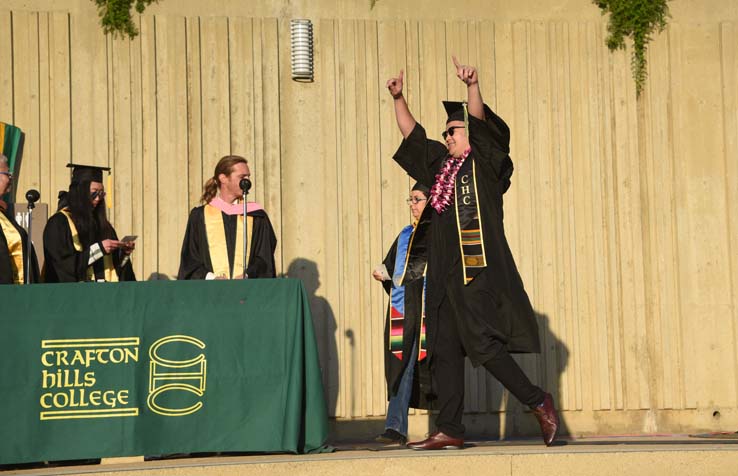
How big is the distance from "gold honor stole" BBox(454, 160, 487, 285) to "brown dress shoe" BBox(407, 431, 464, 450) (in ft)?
2.80

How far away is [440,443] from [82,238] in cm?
279

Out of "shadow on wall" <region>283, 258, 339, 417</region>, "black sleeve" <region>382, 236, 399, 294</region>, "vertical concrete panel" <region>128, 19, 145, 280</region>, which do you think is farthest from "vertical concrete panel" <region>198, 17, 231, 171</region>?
"black sleeve" <region>382, 236, 399, 294</region>

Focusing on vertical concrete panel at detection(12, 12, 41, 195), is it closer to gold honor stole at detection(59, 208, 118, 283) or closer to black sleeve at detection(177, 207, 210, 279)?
gold honor stole at detection(59, 208, 118, 283)

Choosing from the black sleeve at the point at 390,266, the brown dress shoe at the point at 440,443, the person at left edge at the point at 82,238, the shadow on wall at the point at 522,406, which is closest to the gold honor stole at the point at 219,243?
the person at left edge at the point at 82,238

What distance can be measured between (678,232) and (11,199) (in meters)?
5.18

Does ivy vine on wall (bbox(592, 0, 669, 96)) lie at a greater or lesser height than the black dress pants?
greater

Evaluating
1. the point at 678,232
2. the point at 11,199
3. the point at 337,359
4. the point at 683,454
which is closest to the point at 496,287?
the point at 683,454

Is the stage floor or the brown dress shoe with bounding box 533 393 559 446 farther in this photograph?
the brown dress shoe with bounding box 533 393 559 446

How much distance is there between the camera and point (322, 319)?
30.2ft

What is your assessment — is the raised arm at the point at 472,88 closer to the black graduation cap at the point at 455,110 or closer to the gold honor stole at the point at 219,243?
the black graduation cap at the point at 455,110

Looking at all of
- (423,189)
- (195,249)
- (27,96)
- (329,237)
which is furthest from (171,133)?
(423,189)

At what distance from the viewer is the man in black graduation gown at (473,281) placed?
638cm

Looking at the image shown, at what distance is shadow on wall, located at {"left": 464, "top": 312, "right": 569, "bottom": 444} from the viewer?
30.6 ft

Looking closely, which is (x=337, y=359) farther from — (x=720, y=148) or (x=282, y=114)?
(x=720, y=148)
